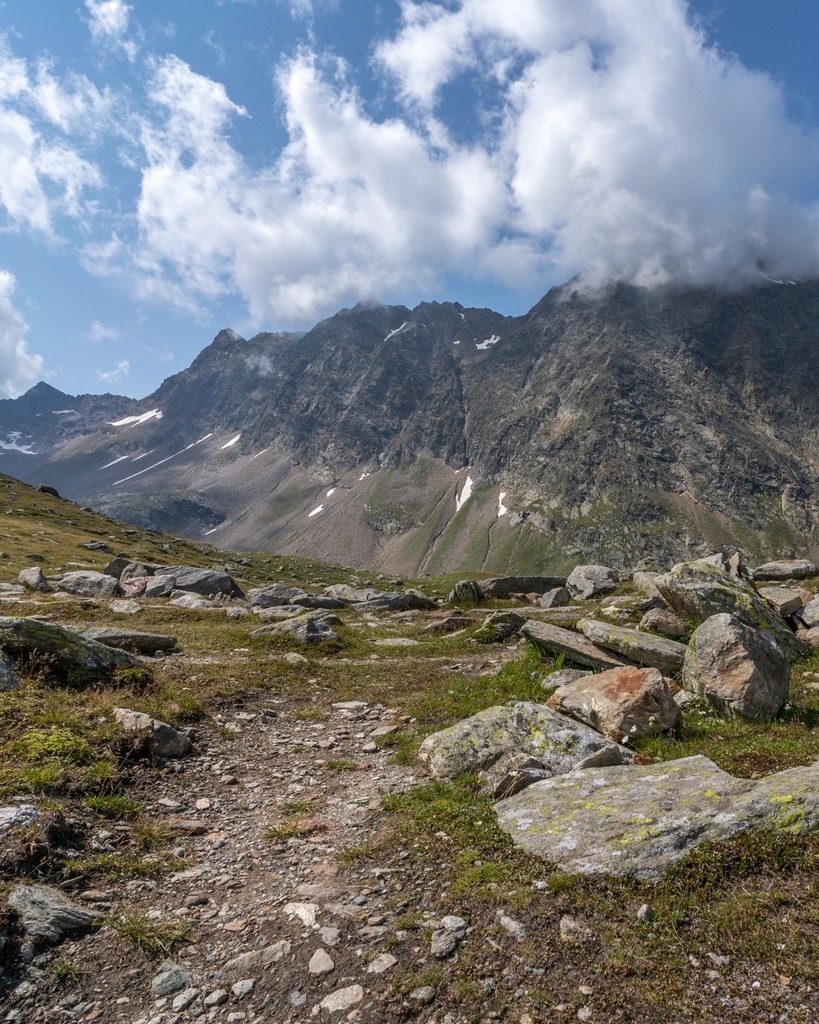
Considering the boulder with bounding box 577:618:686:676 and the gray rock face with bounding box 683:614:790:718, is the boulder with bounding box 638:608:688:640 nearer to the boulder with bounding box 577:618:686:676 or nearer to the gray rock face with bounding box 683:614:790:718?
the boulder with bounding box 577:618:686:676

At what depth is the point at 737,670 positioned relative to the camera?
14.4 meters

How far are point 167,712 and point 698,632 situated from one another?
15.5 metres

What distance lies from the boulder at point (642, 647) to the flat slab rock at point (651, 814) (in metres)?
8.80

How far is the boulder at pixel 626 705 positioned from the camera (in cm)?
1311

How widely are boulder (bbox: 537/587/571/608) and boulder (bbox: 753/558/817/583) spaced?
15243 millimetres

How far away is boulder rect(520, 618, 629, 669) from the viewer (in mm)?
18531

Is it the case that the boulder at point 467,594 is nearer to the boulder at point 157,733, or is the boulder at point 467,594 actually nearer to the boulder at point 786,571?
the boulder at point 786,571

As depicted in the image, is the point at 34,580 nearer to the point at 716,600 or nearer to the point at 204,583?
the point at 204,583

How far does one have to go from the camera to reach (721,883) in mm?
6797

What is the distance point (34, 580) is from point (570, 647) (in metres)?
41.4

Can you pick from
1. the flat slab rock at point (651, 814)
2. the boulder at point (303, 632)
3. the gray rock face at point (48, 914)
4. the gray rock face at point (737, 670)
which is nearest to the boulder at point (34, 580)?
the boulder at point (303, 632)

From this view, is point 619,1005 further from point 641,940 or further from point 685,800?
point 685,800

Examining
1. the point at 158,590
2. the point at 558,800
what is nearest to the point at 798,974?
the point at 558,800

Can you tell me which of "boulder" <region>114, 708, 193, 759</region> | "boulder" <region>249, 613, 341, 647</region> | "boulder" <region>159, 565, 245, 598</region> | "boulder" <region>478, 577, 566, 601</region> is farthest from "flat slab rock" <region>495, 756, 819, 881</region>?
"boulder" <region>478, 577, 566, 601</region>
